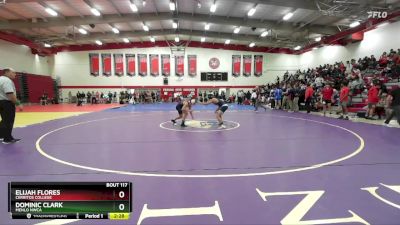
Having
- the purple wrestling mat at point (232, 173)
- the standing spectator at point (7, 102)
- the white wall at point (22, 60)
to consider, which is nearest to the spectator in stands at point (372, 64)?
the purple wrestling mat at point (232, 173)

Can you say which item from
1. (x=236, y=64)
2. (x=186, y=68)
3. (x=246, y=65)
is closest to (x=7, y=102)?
(x=186, y=68)

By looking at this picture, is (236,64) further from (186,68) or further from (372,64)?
(372,64)

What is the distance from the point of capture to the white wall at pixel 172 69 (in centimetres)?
3438

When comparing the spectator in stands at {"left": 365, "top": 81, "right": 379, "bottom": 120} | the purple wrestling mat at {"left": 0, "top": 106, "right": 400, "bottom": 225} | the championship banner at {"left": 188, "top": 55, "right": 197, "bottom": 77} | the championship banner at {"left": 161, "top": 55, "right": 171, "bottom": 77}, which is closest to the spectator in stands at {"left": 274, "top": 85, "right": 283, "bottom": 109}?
the spectator in stands at {"left": 365, "top": 81, "right": 379, "bottom": 120}

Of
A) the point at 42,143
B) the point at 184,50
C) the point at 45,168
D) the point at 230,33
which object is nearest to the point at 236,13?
the point at 230,33

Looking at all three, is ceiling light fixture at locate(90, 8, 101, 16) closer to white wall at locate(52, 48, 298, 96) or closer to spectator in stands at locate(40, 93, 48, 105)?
white wall at locate(52, 48, 298, 96)

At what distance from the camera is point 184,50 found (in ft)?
114

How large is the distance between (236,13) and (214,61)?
13.7 metres

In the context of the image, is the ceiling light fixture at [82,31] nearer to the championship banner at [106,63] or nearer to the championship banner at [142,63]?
the championship banner at [106,63]

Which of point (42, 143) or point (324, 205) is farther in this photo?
point (42, 143)

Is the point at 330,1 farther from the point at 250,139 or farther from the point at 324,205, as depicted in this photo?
the point at 324,205
